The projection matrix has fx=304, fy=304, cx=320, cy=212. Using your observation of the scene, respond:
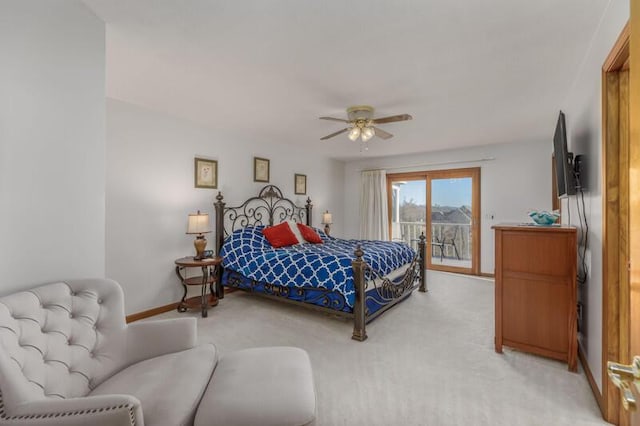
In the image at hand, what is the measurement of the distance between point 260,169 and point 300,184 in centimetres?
102

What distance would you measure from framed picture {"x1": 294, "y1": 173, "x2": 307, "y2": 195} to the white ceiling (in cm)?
195

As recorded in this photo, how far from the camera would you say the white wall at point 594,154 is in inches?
71.6

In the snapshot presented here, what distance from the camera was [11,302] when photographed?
127 centimetres

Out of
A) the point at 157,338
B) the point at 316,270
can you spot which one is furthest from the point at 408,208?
the point at 157,338

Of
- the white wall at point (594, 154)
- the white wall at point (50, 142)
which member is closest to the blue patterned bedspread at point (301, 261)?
the white wall at point (594, 154)

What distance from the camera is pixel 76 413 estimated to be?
1.07m

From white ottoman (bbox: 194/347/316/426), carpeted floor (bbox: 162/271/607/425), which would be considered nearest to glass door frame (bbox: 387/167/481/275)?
carpeted floor (bbox: 162/271/607/425)

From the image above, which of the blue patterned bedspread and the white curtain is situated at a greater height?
the white curtain

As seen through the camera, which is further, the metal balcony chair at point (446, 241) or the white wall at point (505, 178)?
the metal balcony chair at point (446, 241)

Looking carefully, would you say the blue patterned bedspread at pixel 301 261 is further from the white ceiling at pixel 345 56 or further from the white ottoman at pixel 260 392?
the white ceiling at pixel 345 56

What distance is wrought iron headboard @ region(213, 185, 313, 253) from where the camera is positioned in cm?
430

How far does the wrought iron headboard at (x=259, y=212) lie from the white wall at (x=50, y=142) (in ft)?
7.83

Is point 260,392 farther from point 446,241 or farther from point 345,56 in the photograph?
point 446,241

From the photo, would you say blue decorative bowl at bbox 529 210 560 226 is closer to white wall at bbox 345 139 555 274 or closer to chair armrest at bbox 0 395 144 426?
white wall at bbox 345 139 555 274
